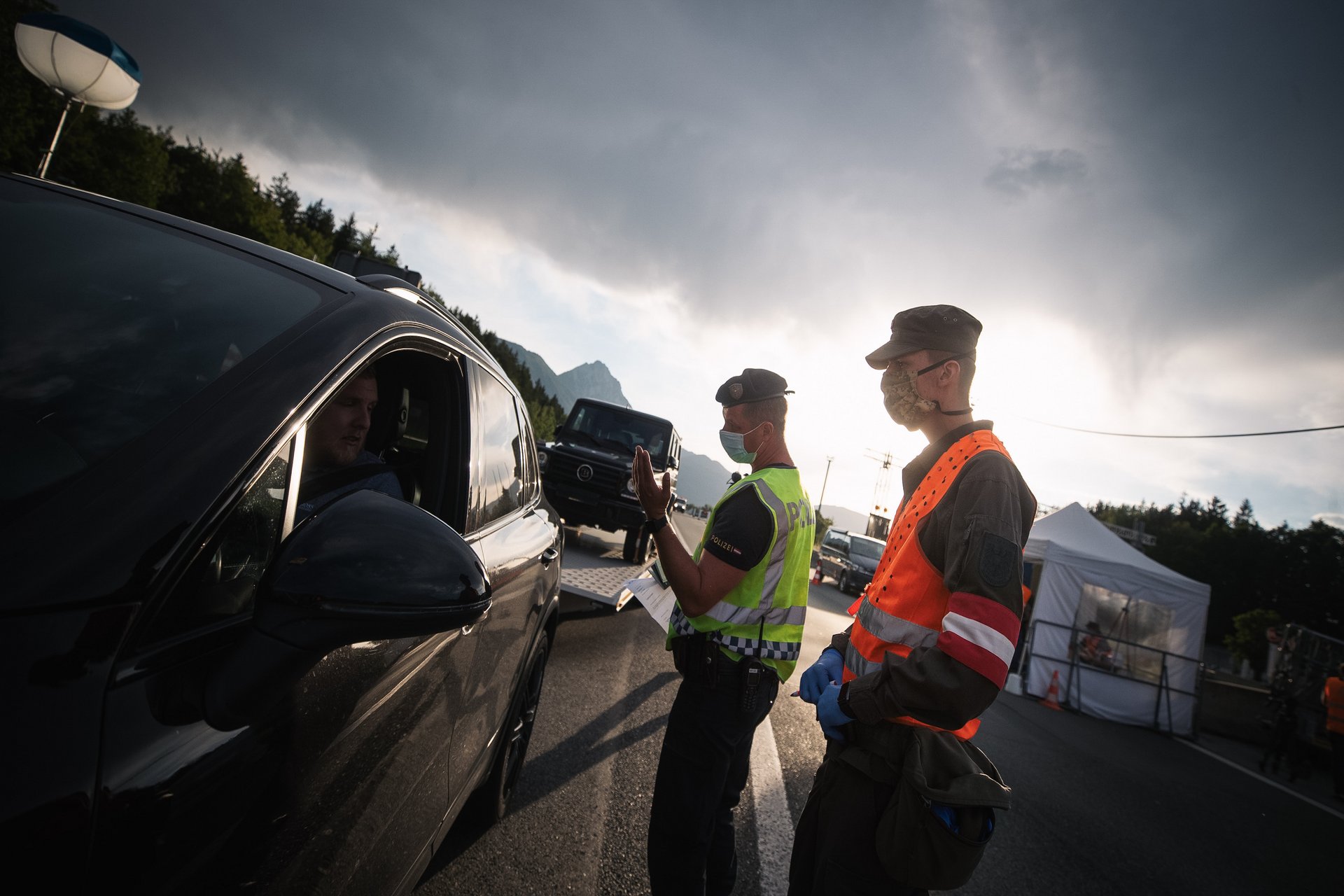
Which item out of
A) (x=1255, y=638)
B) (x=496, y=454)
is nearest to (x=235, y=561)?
(x=496, y=454)

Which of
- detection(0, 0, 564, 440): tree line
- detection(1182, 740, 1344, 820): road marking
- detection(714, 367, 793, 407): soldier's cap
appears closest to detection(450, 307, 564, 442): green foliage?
detection(0, 0, 564, 440): tree line

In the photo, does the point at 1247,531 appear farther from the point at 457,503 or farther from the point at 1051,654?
the point at 457,503

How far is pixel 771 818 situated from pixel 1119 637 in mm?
11510

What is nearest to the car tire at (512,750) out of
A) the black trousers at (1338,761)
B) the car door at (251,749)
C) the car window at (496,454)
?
the car window at (496,454)

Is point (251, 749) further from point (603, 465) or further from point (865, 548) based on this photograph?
point (865, 548)

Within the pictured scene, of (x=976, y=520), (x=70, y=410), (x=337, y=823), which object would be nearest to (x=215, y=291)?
(x=70, y=410)

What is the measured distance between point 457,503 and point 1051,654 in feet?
42.3

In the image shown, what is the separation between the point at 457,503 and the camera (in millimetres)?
1983

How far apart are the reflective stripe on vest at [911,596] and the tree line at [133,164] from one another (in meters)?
10.0

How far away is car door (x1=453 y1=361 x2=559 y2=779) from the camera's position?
2.02m

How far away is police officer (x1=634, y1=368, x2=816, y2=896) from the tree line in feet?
30.9

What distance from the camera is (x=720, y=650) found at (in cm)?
220

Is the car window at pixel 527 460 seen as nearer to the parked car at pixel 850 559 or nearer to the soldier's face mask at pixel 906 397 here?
the soldier's face mask at pixel 906 397

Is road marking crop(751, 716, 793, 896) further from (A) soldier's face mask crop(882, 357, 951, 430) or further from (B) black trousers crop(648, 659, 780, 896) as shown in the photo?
(A) soldier's face mask crop(882, 357, 951, 430)
